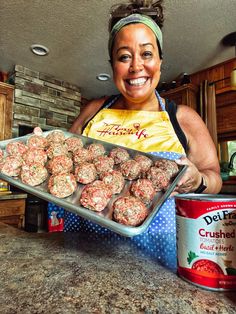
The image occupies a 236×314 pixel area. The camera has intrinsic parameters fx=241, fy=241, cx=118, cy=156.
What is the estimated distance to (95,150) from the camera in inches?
34.4

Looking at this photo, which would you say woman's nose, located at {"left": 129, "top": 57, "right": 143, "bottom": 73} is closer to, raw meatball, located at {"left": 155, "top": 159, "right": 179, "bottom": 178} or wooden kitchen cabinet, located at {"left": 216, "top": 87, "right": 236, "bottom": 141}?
raw meatball, located at {"left": 155, "top": 159, "right": 179, "bottom": 178}

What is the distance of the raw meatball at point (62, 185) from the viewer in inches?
27.2

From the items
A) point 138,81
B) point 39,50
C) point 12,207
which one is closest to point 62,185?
point 138,81

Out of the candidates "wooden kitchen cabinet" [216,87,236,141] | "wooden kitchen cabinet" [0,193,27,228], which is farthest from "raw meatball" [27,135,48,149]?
"wooden kitchen cabinet" [216,87,236,141]

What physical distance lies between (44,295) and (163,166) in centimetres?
45

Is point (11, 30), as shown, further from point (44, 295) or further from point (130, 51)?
point (44, 295)

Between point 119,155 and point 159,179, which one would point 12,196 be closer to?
point 119,155

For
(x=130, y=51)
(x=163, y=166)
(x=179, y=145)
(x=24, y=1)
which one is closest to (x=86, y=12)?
(x=24, y=1)

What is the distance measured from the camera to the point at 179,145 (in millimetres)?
936

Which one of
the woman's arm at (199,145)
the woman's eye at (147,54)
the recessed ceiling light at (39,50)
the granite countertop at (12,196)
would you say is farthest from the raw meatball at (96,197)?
the recessed ceiling light at (39,50)

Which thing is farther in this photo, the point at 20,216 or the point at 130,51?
the point at 20,216

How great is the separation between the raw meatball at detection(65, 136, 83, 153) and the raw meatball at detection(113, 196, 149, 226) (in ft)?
1.19

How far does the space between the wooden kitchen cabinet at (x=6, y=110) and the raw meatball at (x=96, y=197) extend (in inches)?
97.7

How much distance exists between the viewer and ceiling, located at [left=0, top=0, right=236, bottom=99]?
1.88 meters
